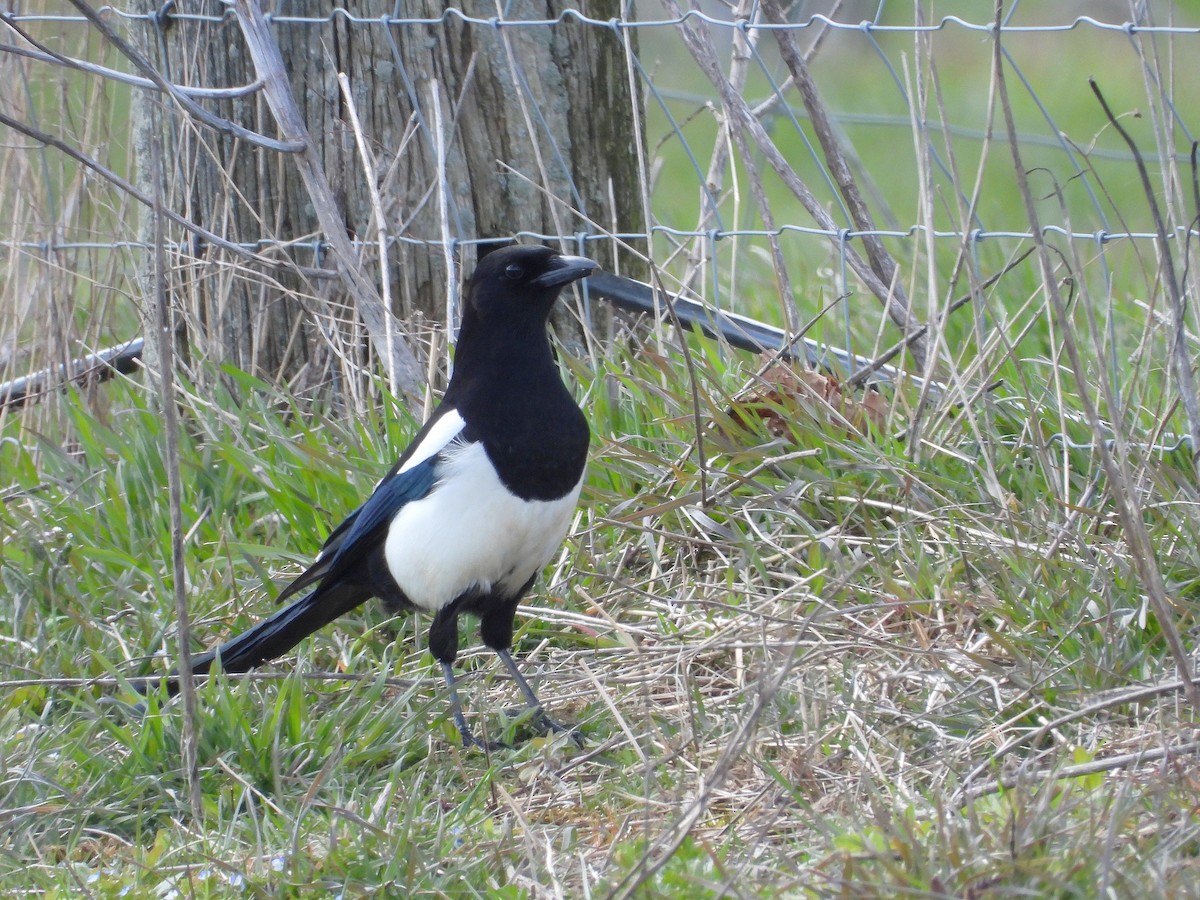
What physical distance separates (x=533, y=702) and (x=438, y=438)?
497mm

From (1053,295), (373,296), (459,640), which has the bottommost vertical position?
(459,640)

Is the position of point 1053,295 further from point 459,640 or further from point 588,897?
point 459,640

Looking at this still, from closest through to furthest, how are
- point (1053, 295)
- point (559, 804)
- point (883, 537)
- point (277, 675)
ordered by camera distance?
point (1053, 295) → point (559, 804) → point (277, 675) → point (883, 537)

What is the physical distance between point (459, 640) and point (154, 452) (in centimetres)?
89

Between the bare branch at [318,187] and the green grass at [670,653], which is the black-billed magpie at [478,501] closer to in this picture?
the green grass at [670,653]

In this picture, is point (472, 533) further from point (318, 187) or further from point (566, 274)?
point (318, 187)

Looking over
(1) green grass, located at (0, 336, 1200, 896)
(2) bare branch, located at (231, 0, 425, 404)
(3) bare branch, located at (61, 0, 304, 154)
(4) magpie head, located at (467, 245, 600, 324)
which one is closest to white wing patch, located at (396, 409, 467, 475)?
(4) magpie head, located at (467, 245, 600, 324)

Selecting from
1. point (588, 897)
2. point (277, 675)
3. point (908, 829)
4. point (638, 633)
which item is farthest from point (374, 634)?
point (908, 829)

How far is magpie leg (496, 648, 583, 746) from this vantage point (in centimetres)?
235

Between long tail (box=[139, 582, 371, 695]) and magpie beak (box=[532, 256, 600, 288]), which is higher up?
magpie beak (box=[532, 256, 600, 288])

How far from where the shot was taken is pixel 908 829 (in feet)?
5.21

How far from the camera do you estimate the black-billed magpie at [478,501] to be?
2.41m

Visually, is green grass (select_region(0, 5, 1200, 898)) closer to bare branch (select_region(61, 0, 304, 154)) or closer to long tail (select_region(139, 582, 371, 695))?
long tail (select_region(139, 582, 371, 695))

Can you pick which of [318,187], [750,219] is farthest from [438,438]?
[750,219]
